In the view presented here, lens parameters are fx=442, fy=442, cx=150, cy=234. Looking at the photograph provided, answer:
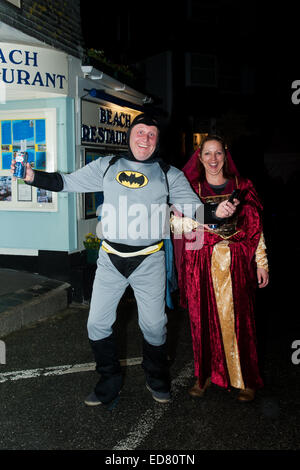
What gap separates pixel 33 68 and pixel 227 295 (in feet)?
13.6

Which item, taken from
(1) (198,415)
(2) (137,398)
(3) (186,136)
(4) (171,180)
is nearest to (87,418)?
(2) (137,398)

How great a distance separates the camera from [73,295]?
21.4ft

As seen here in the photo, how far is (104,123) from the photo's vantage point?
7711mm

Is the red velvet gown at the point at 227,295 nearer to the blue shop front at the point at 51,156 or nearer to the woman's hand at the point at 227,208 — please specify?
the woman's hand at the point at 227,208

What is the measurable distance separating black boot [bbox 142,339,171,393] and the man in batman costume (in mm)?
12

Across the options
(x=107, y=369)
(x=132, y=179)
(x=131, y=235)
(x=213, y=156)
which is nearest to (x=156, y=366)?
(x=107, y=369)

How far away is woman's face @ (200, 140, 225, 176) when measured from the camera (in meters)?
3.60

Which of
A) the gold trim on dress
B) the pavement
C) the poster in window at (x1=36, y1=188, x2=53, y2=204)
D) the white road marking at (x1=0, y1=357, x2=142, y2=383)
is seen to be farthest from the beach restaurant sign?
the gold trim on dress

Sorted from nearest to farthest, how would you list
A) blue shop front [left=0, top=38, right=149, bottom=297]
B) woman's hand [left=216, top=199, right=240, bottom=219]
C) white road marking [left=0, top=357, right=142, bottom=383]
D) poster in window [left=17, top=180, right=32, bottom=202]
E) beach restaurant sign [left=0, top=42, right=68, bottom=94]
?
1. woman's hand [left=216, top=199, right=240, bottom=219]
2. white road marking [left=0, top=357, right=142, bottom=383]
3. beach restaurant sign [left=0, top=42, right=68, bottom=94]
4. blue shop front [left=0, top=38, right=149, bottom=297]
5. poster in window [left=17, top=180, right=32, bottom=202]

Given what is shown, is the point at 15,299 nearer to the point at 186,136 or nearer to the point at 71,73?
the point at 71,73

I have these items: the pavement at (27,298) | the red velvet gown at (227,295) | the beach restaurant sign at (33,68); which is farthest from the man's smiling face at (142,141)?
the beach restaurant sign at (33,68)

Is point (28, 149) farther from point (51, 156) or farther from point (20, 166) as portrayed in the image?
point (20, 166)

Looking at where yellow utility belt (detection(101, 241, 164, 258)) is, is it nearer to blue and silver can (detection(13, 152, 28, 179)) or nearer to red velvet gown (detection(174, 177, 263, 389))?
red velvet gown (detection(174, 177, 263, 389))
